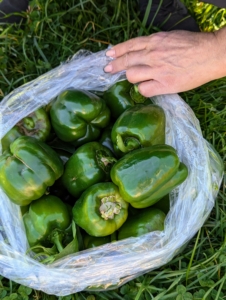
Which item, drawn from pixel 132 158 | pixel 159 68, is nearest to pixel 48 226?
pixel 132 158

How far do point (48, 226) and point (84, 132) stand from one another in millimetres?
383

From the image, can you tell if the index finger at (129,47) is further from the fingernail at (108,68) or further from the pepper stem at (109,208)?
the pepper stem at (109,208)

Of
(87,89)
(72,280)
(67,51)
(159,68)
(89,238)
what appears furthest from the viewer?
(67,51)

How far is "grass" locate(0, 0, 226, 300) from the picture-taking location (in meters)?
1.47

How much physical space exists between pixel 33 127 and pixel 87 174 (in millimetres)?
291

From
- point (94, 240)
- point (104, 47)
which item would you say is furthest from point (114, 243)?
point (104, 47)

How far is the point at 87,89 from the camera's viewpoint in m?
1.63

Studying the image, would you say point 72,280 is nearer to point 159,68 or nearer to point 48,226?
point 48,226

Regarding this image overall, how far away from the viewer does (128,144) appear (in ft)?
4.62

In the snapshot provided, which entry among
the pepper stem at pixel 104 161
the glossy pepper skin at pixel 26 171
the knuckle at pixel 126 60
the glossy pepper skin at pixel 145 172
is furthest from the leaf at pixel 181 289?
the knuckle at pixel 126 60

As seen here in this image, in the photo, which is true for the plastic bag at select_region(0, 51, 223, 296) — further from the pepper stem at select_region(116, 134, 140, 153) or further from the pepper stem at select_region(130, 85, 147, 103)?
the pepper stem at select_region(116, 134, 140, 153)

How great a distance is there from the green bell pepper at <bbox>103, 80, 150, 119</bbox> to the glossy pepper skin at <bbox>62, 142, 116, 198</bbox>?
0.21 m

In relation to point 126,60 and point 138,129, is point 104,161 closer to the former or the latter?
point 138,129

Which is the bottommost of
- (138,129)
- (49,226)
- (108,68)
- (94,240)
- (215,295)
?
(215,295)
